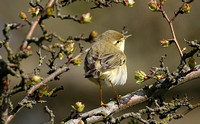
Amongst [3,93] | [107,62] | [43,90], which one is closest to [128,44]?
[107,62]

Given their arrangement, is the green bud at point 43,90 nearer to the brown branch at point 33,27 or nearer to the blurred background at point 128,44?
the brown branch at point 33,27

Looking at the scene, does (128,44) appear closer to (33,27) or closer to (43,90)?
(43,90)

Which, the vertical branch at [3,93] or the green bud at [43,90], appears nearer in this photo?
the vertical branch at [3,93]

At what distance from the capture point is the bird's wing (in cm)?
372

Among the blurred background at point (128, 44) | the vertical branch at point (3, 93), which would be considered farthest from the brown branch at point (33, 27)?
the blurred background at point (128, 44)

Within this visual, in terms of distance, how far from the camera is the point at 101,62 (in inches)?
158

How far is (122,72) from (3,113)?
236cm

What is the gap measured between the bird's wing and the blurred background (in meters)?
3.83

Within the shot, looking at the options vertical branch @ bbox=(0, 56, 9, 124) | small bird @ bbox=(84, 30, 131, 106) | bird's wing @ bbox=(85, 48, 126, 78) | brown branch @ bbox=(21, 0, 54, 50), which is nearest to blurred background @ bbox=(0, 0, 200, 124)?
small bird @ bbox=(84, 30, 131, 106)

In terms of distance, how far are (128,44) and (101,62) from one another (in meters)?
5.55

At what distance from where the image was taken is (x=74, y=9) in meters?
9.70

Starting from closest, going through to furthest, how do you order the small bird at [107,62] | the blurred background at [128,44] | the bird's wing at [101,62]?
1. the bird's wing at [101,62]
2. the small bird at [107,62]
3. the blurred background at [128,44]

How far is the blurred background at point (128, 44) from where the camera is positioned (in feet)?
27.2

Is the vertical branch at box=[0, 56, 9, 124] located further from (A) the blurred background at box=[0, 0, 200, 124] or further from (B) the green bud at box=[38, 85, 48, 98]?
(A) the blurred background at box=[0, 0, 200, 124]
